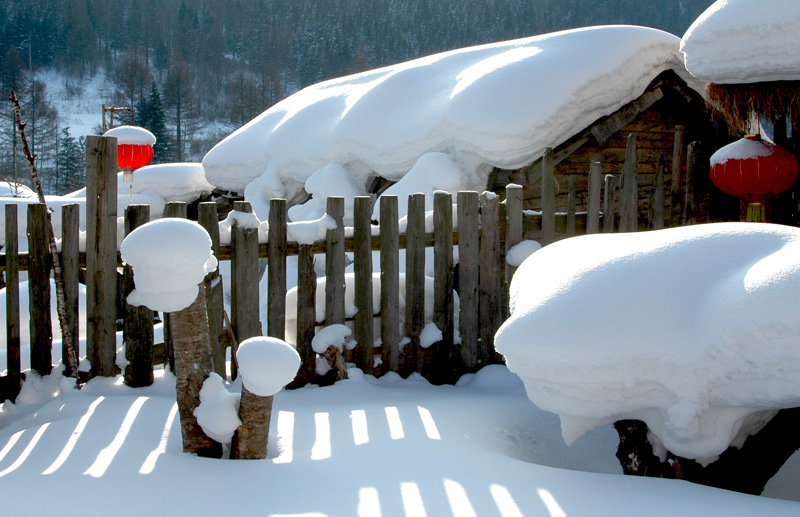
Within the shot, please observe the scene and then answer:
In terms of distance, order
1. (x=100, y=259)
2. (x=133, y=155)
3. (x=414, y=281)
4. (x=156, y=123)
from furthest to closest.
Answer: (x=156, y=123) < (x=133, y=155) < (x=414, y=281) < (x=100, y=259)

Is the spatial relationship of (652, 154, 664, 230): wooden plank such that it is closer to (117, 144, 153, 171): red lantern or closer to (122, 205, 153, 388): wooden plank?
(122, 205, 153, 388): wooden plank

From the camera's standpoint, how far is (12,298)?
3.38m

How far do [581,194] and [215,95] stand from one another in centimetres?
6881

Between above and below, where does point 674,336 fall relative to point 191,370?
above

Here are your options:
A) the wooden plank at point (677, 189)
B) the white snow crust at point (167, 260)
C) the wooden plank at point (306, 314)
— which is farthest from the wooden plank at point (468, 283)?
the wooden plank at point (677, 189)

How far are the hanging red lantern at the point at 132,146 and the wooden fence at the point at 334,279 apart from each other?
8.96 metres

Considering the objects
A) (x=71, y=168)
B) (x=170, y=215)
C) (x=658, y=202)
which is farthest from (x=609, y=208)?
(x=71, y=168)

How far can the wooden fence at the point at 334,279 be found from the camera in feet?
11.3

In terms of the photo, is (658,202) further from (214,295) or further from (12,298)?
(12,298)

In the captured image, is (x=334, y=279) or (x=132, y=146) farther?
(x=132, y=146)

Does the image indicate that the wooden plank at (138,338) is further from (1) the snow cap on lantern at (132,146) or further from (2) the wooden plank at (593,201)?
(1) the snow cap on lantern at (132,146)

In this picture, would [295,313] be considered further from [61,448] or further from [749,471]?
[749,471]

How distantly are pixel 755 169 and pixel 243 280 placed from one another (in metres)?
4.28

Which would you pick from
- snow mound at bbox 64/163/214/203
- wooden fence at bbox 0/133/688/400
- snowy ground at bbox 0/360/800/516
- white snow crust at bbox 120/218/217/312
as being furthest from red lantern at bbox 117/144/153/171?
white snow crust at bbox 120/218/217/312
